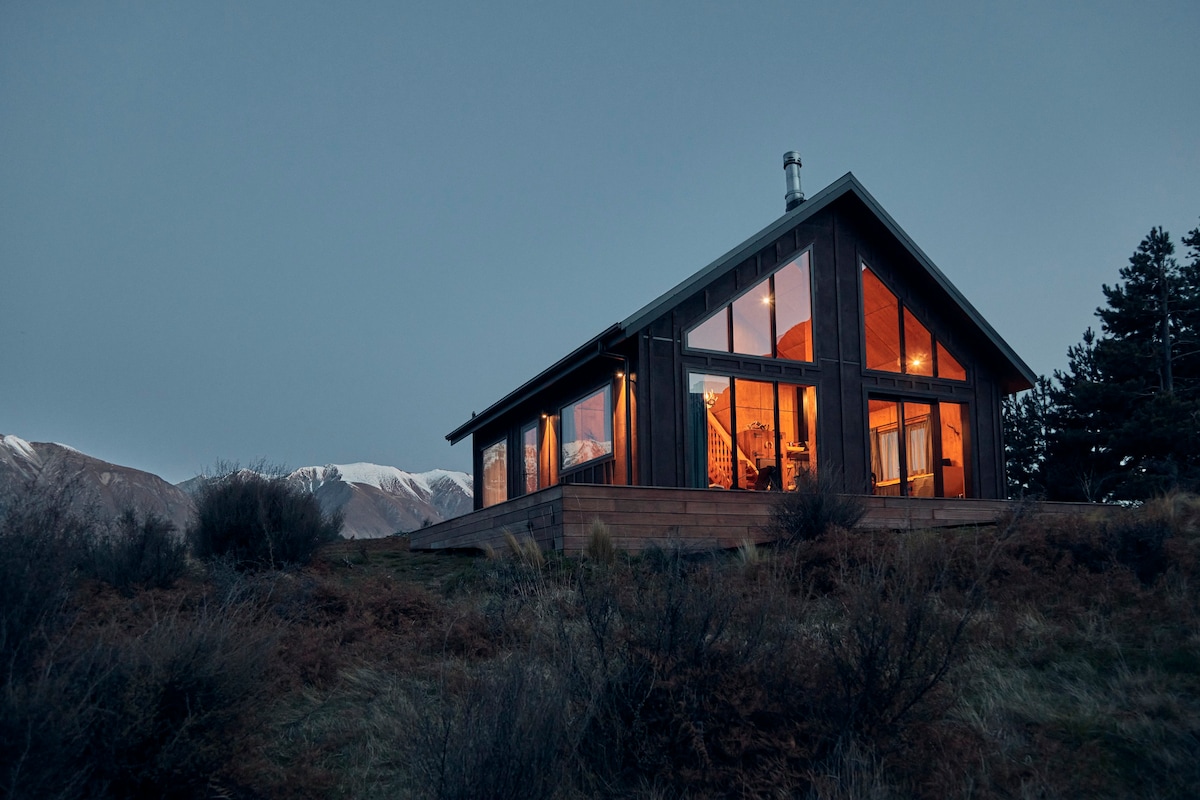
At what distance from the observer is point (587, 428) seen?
14.7 m

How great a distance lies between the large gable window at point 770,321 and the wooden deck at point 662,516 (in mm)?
3346

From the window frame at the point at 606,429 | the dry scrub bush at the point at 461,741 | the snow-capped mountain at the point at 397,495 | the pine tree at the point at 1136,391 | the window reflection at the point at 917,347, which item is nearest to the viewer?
the dry scrub bush at the point at 461,741

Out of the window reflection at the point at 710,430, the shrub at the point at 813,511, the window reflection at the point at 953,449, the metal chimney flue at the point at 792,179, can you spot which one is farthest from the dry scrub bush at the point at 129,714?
the window reflection at the point at 953,449

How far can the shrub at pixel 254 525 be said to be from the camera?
10.3 meters

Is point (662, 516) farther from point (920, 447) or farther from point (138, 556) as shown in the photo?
point (920, 447)

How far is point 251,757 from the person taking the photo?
14.2 ft

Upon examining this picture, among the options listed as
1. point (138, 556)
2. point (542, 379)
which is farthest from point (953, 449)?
point (138, 556)

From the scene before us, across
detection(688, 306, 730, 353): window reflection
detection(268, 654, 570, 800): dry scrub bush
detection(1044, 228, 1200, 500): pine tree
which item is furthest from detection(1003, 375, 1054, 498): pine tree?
detection(268, 654, 570, 800): dry scrub bush

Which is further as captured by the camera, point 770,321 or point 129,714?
point 770,321

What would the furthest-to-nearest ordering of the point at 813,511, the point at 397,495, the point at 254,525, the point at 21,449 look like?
the point at 397,495 → the point at 21,449 → the point at 254,525 → the point at 813,511

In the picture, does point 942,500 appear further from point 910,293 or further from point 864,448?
point 910,293

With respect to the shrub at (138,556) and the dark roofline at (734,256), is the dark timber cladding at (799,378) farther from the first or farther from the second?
the shrub at (138,556)

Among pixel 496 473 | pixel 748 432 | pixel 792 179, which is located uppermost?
pixel 792 179

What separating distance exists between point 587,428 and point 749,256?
3.78 m
